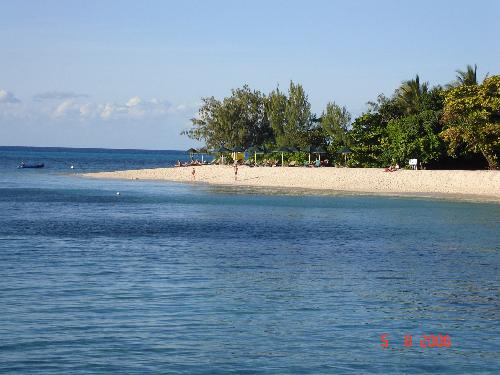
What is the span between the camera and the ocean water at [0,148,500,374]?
16734 millimetres

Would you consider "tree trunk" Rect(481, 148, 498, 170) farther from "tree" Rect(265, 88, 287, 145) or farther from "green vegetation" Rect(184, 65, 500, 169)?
"tree" Rect(265, 88, 287, 145)

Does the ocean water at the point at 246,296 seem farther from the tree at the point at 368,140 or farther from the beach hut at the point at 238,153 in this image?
the beach hut at the point at 238,153

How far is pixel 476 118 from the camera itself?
257 feet

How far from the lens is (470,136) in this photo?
7756 centimetres

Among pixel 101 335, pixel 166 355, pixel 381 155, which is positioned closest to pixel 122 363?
pixel 166 355

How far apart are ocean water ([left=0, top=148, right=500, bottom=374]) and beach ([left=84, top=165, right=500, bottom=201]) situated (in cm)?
2794

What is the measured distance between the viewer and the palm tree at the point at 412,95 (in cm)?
9088

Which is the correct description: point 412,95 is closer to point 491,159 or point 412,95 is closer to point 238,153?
point 491,159

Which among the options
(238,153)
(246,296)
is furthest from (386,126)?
(246,296)

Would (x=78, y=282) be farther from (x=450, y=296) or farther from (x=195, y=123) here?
(x=195, y=123)

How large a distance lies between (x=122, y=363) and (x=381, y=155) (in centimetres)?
7736

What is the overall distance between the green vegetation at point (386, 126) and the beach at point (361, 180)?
296 cm
